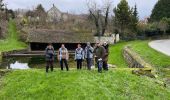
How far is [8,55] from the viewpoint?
176 ft

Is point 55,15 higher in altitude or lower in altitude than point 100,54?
higher

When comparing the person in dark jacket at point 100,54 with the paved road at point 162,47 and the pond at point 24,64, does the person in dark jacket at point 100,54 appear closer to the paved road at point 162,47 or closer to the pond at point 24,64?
the paved road at point 162,47

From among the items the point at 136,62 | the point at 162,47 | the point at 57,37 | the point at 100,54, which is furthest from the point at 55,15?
the point at 100,54

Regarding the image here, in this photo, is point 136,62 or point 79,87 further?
point 136,62

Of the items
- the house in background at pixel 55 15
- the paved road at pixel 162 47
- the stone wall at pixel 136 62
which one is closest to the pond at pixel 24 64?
the stone wall at pixel 136 62

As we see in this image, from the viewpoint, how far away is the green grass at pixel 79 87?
19609 millimetres

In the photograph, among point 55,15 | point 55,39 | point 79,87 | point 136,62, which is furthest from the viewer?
point 55,15

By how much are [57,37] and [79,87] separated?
150 ft

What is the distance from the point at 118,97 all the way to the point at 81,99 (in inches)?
77.4

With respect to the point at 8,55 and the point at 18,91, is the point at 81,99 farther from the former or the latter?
the point at 8,55

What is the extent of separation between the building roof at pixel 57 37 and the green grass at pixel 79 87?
39628mm

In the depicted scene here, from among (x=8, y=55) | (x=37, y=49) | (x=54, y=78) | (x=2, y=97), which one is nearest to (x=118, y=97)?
(x=54, y=78)

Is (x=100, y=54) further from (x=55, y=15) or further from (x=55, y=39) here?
(x=55, y=15)

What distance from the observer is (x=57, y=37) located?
65875 millimetres
